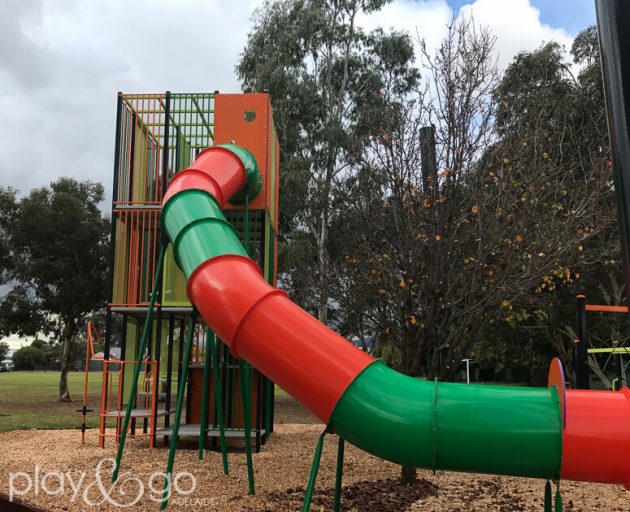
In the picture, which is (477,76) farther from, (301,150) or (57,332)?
(57,332)

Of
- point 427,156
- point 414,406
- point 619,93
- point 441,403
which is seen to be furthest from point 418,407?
point 427,156

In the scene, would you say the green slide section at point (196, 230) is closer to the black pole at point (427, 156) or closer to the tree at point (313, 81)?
the black pole at point (427, 156)

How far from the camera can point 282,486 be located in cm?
664

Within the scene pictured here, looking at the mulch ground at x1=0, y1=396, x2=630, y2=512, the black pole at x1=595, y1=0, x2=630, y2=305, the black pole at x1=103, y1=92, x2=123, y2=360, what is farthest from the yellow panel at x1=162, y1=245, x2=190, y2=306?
the black pole at x1=595, y1=0, x2=630, y2=305

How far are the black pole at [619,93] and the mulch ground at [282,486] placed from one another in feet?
12.9

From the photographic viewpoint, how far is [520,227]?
24.5 feet

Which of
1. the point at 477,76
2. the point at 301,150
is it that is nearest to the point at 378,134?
the point at 477,76

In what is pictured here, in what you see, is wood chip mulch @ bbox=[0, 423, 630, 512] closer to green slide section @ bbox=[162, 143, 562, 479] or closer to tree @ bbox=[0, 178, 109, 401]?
green slide section @ bbox=[162, 143, 562, 479]

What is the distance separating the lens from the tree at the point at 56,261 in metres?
20.2

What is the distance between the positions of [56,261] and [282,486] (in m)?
16.0

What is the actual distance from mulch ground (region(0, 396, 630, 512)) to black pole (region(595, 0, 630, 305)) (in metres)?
3.94

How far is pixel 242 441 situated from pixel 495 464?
24.3 ft

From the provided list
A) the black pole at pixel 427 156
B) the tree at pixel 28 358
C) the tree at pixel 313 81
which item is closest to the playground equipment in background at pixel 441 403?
the black pole at pixel 427 156

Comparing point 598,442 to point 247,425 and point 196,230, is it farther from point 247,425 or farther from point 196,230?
point 247,425
